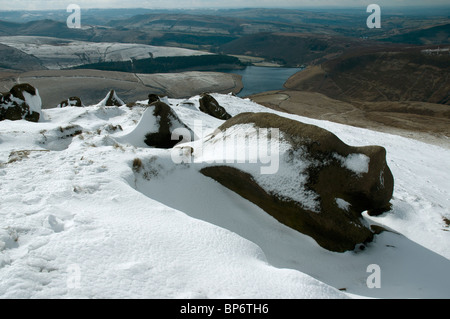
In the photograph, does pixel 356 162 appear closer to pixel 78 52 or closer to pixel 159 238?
pixel 159 238

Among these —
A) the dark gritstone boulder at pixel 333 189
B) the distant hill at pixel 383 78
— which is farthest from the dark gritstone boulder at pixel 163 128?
the distant hill at pixel 383 78

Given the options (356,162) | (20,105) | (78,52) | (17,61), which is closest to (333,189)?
(356,162)

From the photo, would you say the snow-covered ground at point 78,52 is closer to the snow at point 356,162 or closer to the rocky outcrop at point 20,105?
the rocky outcrop at point 20,105

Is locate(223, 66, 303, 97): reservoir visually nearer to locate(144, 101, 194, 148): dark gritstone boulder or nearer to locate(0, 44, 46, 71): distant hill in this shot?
locate(144, 101, 194, 148): dark gritstone boulder

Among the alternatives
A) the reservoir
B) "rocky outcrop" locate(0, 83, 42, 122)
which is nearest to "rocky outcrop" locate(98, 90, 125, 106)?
"rocky outcrop" locate(0, 83, 42, 122)

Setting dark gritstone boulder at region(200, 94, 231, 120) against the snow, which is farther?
dark gritstone boulder at region(200, 94, 231, 120)
